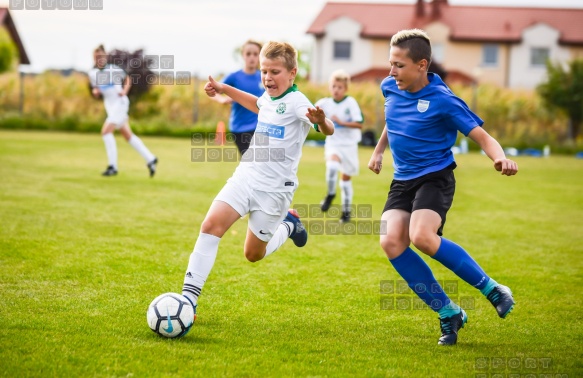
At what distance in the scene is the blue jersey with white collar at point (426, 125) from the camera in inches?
194

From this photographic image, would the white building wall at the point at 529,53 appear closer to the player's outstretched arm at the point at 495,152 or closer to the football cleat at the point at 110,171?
the football cleat at the point at 110,171

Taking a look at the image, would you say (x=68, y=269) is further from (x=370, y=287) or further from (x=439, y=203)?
(x=439, y=203)

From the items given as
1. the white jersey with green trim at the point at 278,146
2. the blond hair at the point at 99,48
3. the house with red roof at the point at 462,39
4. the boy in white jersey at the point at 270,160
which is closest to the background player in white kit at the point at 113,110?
the blond hair at the point at 99,48

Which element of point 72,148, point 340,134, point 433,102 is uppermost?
point 433,102

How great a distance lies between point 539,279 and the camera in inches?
275

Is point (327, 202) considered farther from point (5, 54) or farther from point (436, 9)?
point (436, 9)

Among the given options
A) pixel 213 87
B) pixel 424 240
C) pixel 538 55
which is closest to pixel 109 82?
pixel 213 87

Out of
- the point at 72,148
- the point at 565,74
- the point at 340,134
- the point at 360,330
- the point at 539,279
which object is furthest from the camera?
the point at 565,74

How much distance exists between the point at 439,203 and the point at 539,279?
8.81 feet

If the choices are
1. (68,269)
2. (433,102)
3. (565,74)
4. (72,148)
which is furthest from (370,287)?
(565,74)

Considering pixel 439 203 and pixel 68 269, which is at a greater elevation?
pixel 439 203

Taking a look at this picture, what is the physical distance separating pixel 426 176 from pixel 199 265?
1.75m

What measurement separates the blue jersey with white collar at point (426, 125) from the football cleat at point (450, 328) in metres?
1.05

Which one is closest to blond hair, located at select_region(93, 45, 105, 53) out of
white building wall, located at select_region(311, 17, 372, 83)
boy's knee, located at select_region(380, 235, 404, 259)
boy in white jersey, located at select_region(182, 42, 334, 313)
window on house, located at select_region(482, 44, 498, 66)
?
boy in white jersey, located at select_region(182, 42, 334, 313)
